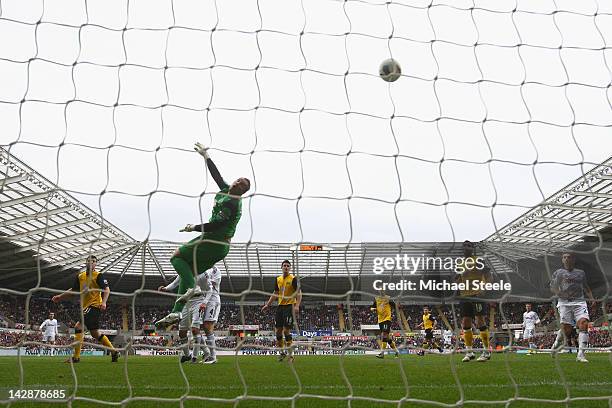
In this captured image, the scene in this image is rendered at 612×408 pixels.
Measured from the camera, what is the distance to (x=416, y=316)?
130 feet

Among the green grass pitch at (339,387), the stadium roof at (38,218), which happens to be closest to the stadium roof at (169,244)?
the stadium roof at (38,218)

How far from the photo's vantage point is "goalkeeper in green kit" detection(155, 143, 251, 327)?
4.81 meters

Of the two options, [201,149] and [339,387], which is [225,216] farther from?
[339,387]

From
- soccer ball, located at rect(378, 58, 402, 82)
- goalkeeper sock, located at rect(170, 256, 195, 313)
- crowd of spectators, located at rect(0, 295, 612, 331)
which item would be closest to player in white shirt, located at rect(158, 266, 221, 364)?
goalkeeper sock, located at rect(170, 256, 195, 313)

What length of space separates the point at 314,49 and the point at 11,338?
24.5 metres

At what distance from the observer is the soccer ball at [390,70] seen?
4.27 meters

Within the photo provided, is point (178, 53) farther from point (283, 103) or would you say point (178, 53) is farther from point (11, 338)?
point (11, 338)

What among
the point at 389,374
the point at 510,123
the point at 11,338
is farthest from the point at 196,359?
the point at 11,338

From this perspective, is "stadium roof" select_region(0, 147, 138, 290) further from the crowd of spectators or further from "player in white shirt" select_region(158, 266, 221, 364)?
the crowd of spectators

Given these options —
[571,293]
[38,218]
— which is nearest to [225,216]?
[38,218]

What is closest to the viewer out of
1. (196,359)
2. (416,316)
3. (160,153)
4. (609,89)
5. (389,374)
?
(160,153)

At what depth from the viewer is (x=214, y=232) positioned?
16.4ft

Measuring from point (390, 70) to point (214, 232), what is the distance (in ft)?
6.63

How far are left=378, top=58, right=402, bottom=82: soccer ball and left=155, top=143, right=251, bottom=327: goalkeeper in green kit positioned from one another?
4.59 ft
